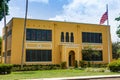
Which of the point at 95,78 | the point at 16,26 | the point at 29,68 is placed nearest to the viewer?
the point at 95,78

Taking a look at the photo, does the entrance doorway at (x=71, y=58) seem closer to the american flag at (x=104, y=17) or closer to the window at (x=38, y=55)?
the window at (x=38, y=55)

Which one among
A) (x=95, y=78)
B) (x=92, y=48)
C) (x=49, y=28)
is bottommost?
(x=95, y=78)

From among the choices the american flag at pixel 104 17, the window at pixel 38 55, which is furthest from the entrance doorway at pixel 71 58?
the american flag at pixel 104 17

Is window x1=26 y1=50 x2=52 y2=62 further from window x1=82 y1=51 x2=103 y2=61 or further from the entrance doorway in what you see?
window x1=82 y1=51 x2=103 y2=61

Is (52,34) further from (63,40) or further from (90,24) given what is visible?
(90,24)

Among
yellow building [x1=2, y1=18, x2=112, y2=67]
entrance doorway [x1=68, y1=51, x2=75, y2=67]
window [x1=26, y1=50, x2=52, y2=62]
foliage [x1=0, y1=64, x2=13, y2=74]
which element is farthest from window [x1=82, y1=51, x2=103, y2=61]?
foliage [x1=0, y1=64, x2=13, y2=74]

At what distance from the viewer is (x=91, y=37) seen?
4638cm

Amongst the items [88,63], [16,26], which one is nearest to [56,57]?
[88,63]

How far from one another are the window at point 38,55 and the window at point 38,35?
2153mm

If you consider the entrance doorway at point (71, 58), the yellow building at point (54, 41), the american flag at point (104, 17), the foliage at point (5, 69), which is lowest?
the foliage at point (5, 69)

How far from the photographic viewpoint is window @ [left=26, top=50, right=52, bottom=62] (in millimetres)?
40344

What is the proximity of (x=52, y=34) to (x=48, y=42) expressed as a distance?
1655 millimetres

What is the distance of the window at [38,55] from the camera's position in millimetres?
40344

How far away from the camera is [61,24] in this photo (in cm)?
4409
